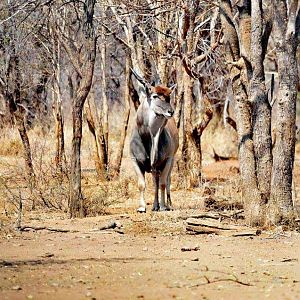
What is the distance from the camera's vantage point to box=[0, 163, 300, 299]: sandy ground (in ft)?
23.3

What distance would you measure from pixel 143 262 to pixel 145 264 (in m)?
0.17

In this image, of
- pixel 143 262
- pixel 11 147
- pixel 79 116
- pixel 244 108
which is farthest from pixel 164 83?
pixel 143 262

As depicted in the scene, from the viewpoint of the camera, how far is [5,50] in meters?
18.9

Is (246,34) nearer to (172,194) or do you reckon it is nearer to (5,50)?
(172,194)

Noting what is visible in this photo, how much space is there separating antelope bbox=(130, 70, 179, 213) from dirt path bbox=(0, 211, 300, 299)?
105 inches

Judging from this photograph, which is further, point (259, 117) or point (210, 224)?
point (259, 117)

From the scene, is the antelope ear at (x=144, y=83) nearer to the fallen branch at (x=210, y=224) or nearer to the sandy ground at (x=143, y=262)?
the sandy ground at (x=143, y=262)

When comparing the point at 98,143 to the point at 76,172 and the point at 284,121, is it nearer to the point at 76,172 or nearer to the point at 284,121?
the point at 76,172

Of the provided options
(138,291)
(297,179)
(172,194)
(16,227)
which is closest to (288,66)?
(16,227)

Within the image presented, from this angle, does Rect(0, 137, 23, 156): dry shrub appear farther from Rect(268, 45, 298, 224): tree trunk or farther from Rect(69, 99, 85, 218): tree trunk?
Rect(268, 45, 298, 224): tree trunk

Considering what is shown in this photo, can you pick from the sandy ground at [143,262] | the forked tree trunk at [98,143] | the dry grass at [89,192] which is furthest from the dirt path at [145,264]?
the forked tree trunk at [98,143]

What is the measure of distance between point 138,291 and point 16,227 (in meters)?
4.57

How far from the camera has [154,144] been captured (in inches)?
580

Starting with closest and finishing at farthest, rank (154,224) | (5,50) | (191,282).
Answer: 1. (191,282)
2. (154,224)
3. (5,50)
